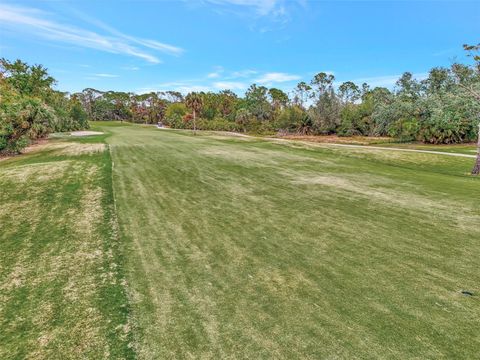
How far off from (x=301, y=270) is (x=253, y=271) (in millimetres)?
1084

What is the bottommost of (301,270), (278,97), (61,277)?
(61,277)

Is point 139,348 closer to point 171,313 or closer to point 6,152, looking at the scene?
point 171,313

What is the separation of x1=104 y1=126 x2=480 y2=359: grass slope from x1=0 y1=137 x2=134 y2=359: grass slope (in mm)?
483

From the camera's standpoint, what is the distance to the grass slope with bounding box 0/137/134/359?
14.7 feet

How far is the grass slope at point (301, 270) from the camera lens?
4516mm

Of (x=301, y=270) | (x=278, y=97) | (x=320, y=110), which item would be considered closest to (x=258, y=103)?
(x=278, y=97)

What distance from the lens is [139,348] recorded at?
14.2 feet

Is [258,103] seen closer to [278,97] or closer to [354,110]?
A: [278,97]

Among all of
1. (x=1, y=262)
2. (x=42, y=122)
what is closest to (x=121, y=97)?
(x=42, y=122)

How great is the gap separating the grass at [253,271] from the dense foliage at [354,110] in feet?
52.0

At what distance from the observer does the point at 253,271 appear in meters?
6.62

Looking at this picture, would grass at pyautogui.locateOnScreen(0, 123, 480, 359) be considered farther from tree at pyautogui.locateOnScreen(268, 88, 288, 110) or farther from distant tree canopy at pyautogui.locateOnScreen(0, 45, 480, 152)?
tree at pyautogui.locateOnScreen(268, 88, 288, 110)

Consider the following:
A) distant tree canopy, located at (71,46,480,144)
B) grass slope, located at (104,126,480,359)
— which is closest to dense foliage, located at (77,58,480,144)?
distant tree canopy, located at (71,46,480,144)

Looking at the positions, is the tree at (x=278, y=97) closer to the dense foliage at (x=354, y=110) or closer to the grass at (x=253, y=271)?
the dense foliage at (x=354, y=110)
